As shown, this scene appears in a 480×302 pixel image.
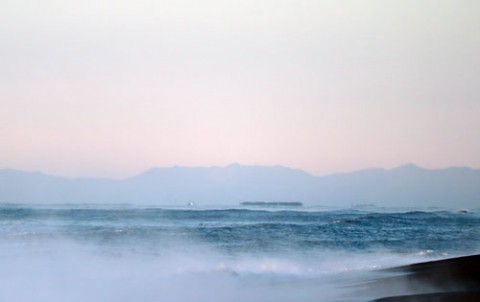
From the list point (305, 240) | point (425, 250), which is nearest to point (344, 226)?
point (305, 240)

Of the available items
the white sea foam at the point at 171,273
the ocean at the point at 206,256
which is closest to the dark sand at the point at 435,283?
the ocean at the point at 206,256

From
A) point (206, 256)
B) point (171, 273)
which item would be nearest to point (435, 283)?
point (171, 273)

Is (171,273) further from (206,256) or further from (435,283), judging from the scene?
(435,283)

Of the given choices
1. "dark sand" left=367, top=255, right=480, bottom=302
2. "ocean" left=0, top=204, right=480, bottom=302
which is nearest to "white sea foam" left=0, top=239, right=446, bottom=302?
"ocean" left=0, top=204, right=480, bottom=302

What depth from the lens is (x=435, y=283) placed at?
15.3m

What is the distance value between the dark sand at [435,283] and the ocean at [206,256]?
1.67ft

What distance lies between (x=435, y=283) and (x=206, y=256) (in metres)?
9.57

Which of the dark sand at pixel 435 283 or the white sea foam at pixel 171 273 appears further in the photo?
the white sea foam at pixel 171 273

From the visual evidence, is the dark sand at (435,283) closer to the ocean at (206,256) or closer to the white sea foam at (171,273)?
the ocean at (206,256)

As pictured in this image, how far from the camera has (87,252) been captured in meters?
23.8

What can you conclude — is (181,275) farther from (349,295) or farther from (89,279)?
(349,295)

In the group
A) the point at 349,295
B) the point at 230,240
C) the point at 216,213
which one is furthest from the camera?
the point at 216,213

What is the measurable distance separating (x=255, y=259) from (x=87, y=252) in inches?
202

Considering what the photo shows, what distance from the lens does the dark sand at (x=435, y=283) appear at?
13586mm
